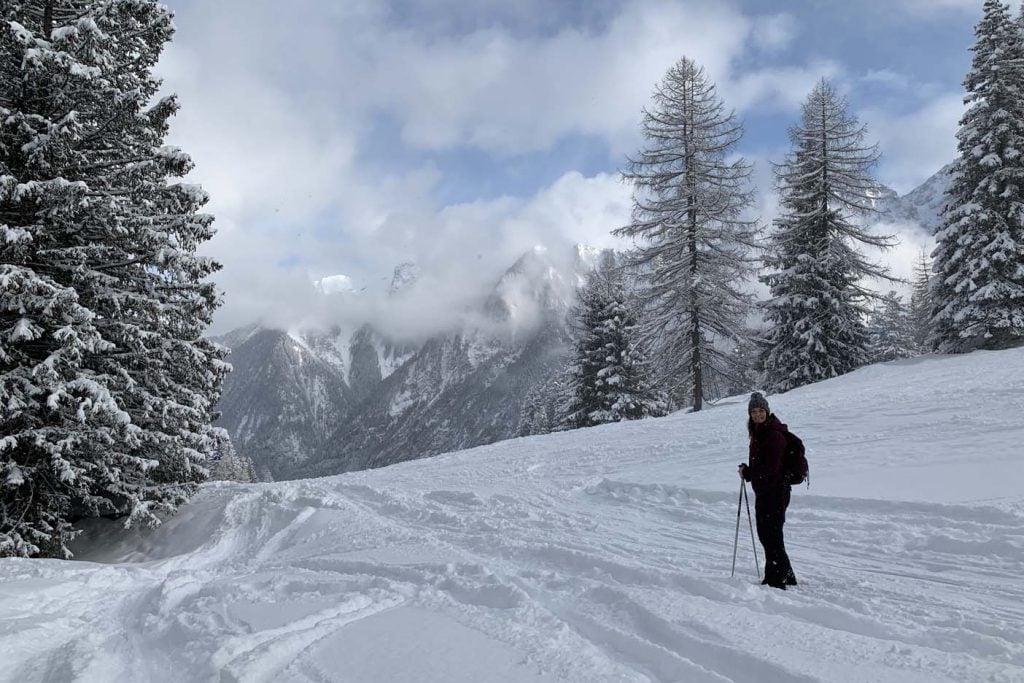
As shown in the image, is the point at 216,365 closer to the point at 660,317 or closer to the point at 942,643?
the point at 942,643

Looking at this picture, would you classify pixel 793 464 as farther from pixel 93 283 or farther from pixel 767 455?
pixel 93 283

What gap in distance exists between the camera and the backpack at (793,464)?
5.02 m

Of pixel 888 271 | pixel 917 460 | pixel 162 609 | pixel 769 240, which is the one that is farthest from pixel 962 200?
pixel 162 609

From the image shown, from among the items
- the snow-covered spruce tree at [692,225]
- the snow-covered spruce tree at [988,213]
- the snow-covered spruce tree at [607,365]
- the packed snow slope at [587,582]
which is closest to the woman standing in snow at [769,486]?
the packed snow slope at [587,582]

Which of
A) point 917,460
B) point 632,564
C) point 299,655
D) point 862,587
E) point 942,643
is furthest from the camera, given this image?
point 917,460

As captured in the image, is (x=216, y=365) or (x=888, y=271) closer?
(x=216, y=365)

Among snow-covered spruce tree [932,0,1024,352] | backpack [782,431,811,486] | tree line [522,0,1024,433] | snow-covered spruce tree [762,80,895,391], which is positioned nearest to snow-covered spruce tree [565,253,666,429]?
tree line [522,0,1024,433]

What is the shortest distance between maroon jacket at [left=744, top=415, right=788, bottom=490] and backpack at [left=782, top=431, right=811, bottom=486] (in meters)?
0.05

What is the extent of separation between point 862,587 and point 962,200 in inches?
900

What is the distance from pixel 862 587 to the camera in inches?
185

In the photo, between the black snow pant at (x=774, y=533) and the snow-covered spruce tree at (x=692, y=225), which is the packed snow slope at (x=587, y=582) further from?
the snow-covered spruce tree at (x=692, y=225)

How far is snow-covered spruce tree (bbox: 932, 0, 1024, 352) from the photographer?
63.3 feet

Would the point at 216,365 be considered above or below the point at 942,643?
above

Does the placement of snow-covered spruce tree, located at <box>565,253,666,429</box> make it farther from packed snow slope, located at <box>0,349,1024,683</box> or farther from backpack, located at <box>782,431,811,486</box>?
backpack, located at <box>782,431,811,486</box>
